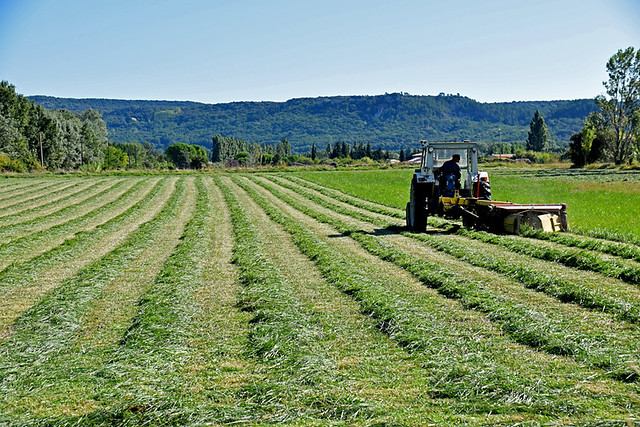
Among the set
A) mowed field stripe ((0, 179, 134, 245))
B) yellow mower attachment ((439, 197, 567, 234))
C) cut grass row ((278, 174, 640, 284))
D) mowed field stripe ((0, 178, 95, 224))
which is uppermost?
yellow mower attachment ((439, 197, 567, 234))

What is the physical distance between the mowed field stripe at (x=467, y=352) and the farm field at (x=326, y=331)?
0.02 metres

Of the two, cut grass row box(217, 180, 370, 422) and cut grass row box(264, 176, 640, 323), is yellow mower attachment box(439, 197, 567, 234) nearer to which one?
cut grass row box(264, 176, 640, 323)

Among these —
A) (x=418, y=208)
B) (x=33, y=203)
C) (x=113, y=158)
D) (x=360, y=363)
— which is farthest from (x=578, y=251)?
(x=113, y=158)

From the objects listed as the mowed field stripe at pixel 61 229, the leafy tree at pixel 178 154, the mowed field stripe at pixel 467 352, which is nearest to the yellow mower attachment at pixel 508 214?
the mowed field stripe at pixel 467 352

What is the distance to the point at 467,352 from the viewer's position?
5.79 meters

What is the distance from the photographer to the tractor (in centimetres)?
1409

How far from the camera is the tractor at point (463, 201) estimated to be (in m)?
14.1

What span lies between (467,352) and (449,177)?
32.7ft

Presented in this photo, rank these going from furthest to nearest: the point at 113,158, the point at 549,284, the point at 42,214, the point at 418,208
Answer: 1. the point at 113,158
2. the point at 42,214
3. the point at 418,208
4. the point at 549,284

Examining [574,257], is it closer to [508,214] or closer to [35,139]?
[508,214]

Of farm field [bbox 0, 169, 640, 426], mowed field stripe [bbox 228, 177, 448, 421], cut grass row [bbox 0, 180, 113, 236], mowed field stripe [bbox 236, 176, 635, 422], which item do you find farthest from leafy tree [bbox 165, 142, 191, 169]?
mowed field stripe [bbox 236, 176, 635, 422]

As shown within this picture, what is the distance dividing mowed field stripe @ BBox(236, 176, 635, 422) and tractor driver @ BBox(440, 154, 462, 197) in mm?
6775

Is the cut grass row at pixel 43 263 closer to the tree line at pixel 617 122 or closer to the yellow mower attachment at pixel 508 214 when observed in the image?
the yellow mower attachment at pixel 508 214

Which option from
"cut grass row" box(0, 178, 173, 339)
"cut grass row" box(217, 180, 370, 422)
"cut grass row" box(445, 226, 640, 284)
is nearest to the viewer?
"cut grass row" box(217, 180, 370, 422)
